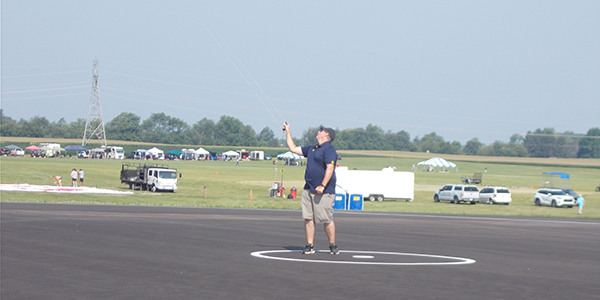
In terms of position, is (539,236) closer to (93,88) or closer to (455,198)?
(455,198)

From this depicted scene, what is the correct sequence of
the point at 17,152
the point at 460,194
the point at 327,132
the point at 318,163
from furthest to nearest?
the point at 17,152, the point at 460,194, the point at 327,132, the point at 318,163

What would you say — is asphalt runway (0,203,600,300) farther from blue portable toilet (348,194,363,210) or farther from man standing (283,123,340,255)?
blue portable toilet (348,194,363,210)

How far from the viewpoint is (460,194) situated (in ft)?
178

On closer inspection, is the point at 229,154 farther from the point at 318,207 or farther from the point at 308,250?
the point at 318,207

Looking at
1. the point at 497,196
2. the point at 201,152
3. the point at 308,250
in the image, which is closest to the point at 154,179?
the point at 497,196

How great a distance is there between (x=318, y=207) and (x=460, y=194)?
4495 centimetres

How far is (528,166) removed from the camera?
5212 inches

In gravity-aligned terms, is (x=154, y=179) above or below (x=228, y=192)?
above

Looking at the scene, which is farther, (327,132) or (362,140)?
(362,140)

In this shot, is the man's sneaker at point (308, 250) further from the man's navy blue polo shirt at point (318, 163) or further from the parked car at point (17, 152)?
the parked car at point (17, 152)

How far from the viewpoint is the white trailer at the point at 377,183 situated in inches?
2121

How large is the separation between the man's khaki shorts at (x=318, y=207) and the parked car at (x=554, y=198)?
45840mm

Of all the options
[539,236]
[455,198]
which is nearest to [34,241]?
[539,236]

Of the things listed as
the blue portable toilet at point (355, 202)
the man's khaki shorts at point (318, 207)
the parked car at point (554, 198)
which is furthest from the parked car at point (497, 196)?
the man's khaki shorts at point (318, 207)
